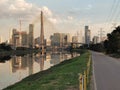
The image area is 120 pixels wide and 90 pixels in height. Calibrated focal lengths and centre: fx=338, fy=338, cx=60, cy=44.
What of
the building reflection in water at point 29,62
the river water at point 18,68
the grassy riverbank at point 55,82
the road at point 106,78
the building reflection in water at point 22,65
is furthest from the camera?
the building reflection in water at point 29,62

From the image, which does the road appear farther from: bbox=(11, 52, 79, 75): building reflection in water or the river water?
bbox=(11, 52, 79, 75): building reflection in water

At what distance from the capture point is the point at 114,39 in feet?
320

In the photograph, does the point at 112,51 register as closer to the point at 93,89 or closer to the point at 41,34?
the point at 41,34

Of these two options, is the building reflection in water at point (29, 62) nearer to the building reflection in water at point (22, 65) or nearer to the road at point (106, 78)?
the building reflection in water at point (22, 65)

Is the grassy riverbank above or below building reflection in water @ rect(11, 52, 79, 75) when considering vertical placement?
above

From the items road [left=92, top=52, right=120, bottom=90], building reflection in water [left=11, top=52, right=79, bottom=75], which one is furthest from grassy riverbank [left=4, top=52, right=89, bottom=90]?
building reflection in water [left=11, top=52, right=79, bottom=75]

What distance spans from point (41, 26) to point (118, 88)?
428 ft

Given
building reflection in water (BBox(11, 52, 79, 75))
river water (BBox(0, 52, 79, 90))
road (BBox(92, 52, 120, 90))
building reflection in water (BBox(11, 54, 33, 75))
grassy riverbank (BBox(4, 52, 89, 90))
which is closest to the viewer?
road (BBox(92, 52, 120, 90))

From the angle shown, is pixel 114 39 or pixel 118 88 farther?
pixel 114 39

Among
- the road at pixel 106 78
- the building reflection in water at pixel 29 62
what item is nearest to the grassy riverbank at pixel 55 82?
the road at pixel 106 78

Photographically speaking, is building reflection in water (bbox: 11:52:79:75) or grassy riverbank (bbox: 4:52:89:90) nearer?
grassy riverbank (bbox: 4:52:89:90)

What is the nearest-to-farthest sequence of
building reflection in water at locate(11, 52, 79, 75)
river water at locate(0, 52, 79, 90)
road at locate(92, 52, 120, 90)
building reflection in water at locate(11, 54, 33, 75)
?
road at locate(92, 52, 120, 90) → river water at locate(0, 52, 79, 90) → building reflection in water at locate(11, 54, 33, 75) → building reflection in water at locate(11, 52, 79, 75)

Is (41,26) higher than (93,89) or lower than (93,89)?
higher

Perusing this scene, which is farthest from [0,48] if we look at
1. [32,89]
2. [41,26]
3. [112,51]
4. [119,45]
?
[32,89]
